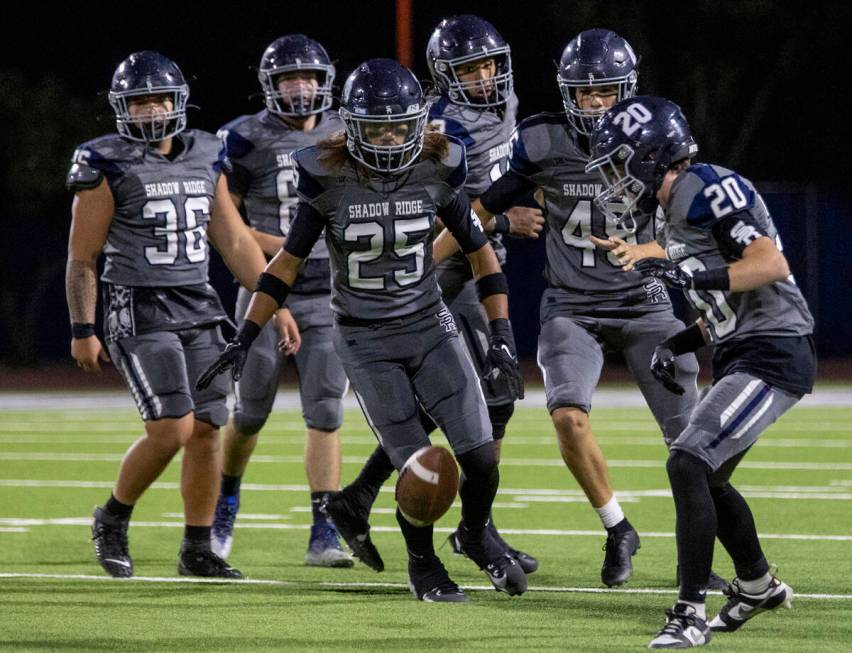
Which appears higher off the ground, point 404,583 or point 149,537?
point 404,583

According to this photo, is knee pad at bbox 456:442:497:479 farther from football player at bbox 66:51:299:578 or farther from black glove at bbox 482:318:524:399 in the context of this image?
football player at bbox 66:51:299:578

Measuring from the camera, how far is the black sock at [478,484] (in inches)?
228

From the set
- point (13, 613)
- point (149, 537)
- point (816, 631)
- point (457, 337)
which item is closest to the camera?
point (816, 631)

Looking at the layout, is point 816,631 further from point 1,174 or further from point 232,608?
point 1,174

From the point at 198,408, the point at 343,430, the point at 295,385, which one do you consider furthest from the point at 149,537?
the point at 295,385

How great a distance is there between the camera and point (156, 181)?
21.7 ft

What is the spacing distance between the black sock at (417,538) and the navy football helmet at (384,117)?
3.96 feet

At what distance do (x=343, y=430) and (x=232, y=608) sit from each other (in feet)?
25.9

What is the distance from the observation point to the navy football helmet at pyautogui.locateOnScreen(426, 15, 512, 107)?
6895mm

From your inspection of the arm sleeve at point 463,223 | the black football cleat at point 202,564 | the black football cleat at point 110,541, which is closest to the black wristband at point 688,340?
the arm sleeve at point 463,223

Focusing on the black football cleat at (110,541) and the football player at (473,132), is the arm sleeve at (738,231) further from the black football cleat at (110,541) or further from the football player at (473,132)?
the black football cleat at (110,541)

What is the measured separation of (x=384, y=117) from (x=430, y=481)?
121 cm

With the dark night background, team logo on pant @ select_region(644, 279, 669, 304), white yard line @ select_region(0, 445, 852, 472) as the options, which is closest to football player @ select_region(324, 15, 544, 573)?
team logo on pant @ select_region(644, 279, 669, 304)

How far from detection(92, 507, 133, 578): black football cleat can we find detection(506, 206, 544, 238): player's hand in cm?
190
